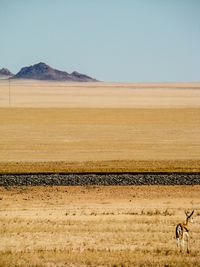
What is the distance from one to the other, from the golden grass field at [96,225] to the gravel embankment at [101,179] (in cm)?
128

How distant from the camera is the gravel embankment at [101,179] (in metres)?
35.8

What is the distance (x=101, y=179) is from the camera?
36.6 m

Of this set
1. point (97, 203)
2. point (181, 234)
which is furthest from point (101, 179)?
point (181, 234)

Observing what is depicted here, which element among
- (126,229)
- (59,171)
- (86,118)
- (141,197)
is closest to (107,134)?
(86,118)

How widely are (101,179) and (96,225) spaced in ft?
44.6

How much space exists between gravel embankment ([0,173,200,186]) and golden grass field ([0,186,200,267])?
1.28 meters

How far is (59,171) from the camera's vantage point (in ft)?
132

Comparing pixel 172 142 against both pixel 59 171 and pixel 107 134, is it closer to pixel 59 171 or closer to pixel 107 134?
pixel 107 134

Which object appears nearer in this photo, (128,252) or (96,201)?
(128,252)

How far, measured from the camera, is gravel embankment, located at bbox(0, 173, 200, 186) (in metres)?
35.8

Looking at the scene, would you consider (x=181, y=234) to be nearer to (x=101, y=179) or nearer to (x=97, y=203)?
(x=97, y=203)

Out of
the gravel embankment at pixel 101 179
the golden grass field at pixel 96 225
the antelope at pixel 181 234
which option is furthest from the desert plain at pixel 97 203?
the gravel embankment at pixel 101 179

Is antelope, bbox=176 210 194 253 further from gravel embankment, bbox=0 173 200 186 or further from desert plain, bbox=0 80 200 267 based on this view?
gravel embankment, bbox=0 173 200 186

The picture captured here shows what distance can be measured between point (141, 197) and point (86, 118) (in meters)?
58.2
